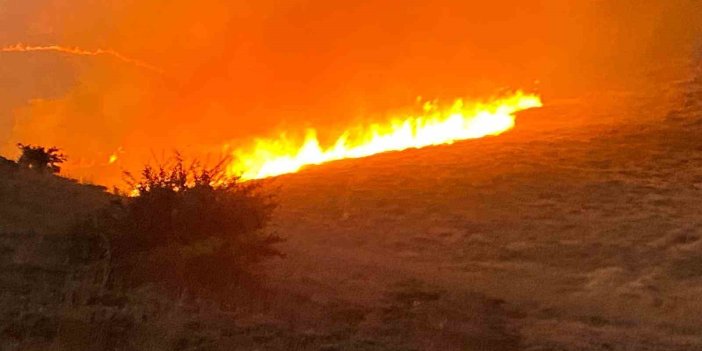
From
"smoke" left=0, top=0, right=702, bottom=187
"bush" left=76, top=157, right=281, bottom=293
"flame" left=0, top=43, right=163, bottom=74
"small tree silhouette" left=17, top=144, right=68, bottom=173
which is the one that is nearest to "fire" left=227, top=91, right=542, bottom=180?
"smoke" left=0, top=0, right=702, bottom=187

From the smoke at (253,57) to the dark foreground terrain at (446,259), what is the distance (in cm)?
1146

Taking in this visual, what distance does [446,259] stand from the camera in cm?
1280

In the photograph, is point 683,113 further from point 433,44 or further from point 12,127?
point 12,127

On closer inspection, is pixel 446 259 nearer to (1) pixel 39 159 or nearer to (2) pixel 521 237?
(2) pixel 521 237

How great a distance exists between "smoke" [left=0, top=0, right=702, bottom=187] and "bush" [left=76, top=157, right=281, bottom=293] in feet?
73.6

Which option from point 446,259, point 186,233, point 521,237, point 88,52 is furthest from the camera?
point 88,52

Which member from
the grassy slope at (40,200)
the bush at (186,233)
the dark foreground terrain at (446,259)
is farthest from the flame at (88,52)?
the bush at (186,233)

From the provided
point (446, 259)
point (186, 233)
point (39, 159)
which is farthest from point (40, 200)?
point (446, 259)

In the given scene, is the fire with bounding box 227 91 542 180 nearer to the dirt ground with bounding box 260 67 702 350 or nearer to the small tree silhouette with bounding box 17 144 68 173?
the dirt ground with bounding box 260 67 702 350

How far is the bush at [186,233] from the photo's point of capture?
9172 millimetres

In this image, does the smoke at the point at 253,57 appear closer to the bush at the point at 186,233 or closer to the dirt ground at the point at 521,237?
the dirt ground at the point at 521,237

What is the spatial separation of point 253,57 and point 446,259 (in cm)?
2205

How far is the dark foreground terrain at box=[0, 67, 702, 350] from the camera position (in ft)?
25.3

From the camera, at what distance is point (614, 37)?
110ft
